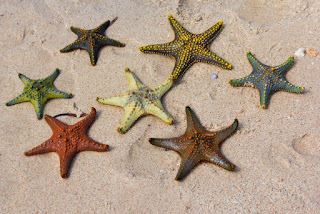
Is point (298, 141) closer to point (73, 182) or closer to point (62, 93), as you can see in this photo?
point (73, 182)

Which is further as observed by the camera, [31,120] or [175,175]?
[31,120]

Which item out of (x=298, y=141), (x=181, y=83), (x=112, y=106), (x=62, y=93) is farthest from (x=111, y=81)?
(x=298, y=141)

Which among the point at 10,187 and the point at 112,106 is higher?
the point at 112,106

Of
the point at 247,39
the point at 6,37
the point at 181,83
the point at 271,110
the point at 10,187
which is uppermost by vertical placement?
the point at 247,39

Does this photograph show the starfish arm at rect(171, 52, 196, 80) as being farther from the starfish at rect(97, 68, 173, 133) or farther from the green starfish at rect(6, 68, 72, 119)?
the green starfish at rect(6, 68, 72, 119)

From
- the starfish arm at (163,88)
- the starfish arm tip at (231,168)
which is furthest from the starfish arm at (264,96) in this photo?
the starfish arm at (163,88)

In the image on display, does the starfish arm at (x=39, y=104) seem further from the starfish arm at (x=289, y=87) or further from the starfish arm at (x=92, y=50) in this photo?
the starfish arm at (x=289, y=87)

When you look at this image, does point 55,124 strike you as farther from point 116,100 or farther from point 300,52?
point 300,52
